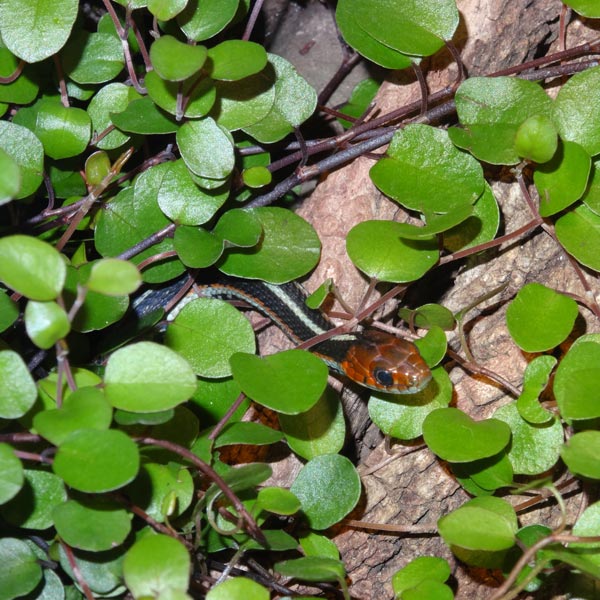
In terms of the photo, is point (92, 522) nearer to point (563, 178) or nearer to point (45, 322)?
point (45, 322)

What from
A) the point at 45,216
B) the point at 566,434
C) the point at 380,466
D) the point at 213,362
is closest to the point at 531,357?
the point at 566,434

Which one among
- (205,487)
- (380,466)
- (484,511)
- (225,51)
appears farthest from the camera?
(380,466)

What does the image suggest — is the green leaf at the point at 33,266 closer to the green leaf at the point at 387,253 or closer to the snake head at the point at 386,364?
the green leaf at the point at 387,253

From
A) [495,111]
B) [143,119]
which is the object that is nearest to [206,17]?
[143,119]

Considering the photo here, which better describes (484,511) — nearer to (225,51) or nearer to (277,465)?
(277,465)

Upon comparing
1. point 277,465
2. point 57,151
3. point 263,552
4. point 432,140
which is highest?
point 432,140

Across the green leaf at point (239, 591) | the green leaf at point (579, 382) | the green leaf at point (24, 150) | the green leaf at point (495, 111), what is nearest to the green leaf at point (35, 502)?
the green leaf at point (239, 591)
